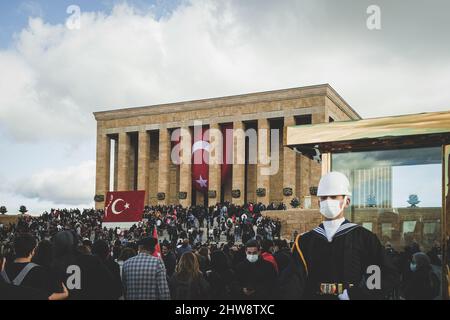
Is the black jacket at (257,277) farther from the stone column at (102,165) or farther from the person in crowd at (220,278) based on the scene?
the stone column at (102,165)

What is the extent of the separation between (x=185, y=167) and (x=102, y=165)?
8.70 m

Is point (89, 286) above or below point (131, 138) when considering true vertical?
below

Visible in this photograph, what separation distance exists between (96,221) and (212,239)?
936 centimetres

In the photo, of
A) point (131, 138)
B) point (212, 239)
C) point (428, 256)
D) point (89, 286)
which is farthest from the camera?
point (131, 138)

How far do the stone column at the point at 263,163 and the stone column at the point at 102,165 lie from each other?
14593 mm

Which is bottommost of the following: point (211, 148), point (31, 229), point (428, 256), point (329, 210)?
point (31, 229)

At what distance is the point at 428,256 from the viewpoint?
7172 millimetres

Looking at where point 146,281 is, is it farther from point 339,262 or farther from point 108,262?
point 339,262

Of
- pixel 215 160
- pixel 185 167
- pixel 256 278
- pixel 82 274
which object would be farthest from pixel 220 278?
pixel 185 167

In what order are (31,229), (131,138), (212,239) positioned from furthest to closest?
1. (131,138)
2. (31,229)
3. (212,239)

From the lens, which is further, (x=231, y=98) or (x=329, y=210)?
(x=231, y=98)

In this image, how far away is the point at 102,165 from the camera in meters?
46.9
